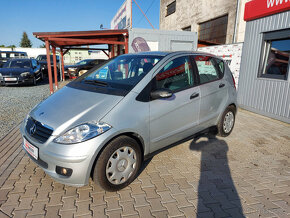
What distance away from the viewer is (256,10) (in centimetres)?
642

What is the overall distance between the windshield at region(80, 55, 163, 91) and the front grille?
37.7 inches

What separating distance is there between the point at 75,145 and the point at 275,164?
3.26 meters

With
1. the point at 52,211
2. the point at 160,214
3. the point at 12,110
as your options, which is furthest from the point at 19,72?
the point at 160,214

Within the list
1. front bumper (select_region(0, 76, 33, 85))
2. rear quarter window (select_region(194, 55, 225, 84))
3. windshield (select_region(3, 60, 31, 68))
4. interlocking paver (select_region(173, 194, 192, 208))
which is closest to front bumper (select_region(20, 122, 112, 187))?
interlocking paver (select_region(173, 194, 192, 208))

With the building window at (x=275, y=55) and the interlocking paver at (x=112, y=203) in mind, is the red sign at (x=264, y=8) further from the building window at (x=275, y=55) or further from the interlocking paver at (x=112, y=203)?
the interlocking paver at (x=112, y=203)

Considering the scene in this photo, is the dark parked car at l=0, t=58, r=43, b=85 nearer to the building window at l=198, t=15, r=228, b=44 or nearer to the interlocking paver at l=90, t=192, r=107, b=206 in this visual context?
the building window at l=198, t=15, r=228, b=44

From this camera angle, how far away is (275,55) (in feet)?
20.4

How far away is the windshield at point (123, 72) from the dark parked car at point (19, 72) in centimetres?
941

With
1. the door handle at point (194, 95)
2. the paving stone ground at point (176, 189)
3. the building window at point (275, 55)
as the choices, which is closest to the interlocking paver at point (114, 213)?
the paving stone ground at point (176, 189)

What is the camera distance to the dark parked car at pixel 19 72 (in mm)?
10805

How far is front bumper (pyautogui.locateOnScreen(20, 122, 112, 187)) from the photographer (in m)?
2.16

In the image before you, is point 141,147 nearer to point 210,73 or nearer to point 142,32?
point 210,73

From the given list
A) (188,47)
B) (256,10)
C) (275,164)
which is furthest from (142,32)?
(275,164)

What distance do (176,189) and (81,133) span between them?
1444mm
